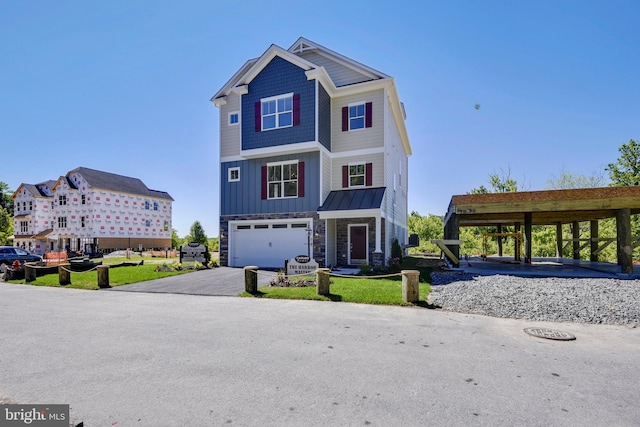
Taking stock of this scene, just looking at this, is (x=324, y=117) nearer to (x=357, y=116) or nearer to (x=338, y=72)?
(x=357, y=116)

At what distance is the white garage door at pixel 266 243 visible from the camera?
18141 millimetres

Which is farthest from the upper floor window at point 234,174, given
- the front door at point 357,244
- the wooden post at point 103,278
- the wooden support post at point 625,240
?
the wooden support post at point 625,240

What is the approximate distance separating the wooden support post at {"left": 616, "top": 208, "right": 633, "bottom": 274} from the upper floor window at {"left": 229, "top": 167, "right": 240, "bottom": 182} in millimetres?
17811

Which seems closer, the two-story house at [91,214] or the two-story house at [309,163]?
the two-story house at [309,163]

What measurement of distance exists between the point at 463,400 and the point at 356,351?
1.95 m

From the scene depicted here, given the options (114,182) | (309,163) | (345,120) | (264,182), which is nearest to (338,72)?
(345,120)

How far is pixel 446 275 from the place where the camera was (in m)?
13.5

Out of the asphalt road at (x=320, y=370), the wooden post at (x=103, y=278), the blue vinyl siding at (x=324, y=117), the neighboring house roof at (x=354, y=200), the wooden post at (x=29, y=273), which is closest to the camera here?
the asphalt road at (x=320, y=370)

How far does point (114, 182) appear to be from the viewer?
4156cm

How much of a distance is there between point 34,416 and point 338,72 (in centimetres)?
1949

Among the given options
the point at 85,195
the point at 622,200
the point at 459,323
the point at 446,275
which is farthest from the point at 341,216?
the point at 85,195

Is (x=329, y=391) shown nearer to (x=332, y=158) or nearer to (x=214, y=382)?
(x=214, y=382)

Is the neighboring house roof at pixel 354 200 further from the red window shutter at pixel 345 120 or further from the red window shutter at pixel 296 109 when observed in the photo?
the red window shutter at pixel 296 109

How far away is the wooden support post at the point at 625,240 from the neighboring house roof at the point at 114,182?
44797 mm
